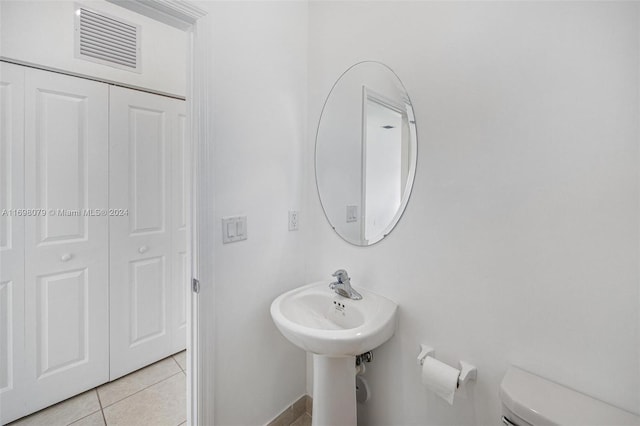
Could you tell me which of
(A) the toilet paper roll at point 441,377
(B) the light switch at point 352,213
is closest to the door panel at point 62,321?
(B) the light switch at point 352,213

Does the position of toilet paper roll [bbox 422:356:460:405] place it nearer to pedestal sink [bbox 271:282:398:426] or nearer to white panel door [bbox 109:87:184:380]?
pedestal sink [bbox 271:282:398:426]

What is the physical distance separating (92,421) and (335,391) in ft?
4.81

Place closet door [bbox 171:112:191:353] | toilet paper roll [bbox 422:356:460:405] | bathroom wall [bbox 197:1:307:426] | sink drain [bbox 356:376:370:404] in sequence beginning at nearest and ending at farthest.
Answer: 1. toilet paper roll [bbox 422:356:460:405]
2. bathroom wall [bbox 197:1:307:426]
3. sink drain [bbox 356:376:370:404]
4. closet door [bbox 171:112:191:353]

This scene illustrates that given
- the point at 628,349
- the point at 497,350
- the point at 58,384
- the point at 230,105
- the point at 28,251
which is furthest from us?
the point at 58,384

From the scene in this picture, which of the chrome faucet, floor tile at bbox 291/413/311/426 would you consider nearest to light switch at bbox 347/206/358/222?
the chrome faucet

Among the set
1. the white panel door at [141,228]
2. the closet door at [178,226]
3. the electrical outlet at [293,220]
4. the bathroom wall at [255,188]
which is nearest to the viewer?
the bathroom wall at [255,188]

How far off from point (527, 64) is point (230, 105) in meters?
1.14

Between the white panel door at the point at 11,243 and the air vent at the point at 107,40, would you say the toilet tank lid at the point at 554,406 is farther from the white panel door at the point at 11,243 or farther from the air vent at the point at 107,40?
the air vent at the point at 107,40

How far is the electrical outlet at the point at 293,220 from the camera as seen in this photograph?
157 centimetres

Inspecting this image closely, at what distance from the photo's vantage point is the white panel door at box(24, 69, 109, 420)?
159cm

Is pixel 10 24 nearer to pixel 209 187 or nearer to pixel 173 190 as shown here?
pixel 173 190

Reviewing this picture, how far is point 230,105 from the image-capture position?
1278 mm

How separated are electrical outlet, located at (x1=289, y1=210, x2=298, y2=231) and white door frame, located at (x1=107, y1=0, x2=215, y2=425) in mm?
456

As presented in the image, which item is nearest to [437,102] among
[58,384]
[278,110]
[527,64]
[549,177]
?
[527,64]
